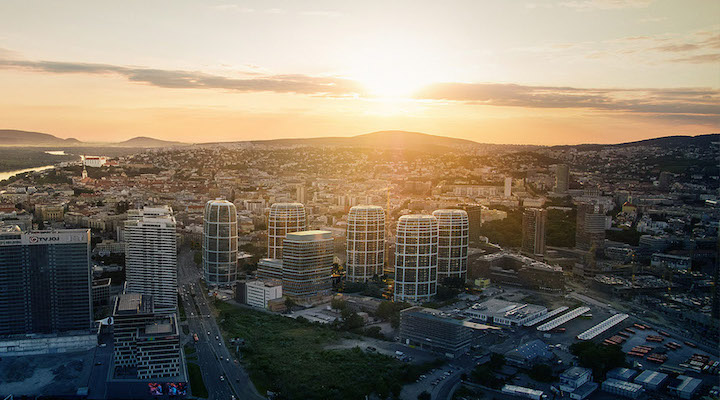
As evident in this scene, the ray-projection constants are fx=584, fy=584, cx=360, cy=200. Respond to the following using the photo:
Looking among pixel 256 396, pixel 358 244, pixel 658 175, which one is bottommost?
pixel 256 396

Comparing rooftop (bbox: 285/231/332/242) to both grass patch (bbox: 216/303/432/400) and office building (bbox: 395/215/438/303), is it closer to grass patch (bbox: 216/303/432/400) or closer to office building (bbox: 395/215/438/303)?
office building (bbox: 395/215/438/303)

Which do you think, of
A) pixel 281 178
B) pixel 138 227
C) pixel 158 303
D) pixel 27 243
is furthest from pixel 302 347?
pixel 281 178

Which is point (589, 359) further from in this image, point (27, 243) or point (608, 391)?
point (27, 243)

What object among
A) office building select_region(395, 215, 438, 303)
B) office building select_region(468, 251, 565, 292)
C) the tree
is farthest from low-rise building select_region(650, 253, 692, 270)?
office building select_region(395, 215, 438, 303)

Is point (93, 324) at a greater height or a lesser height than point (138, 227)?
lesser

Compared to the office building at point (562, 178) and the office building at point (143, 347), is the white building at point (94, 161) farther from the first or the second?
the office building at point (143, 347)
